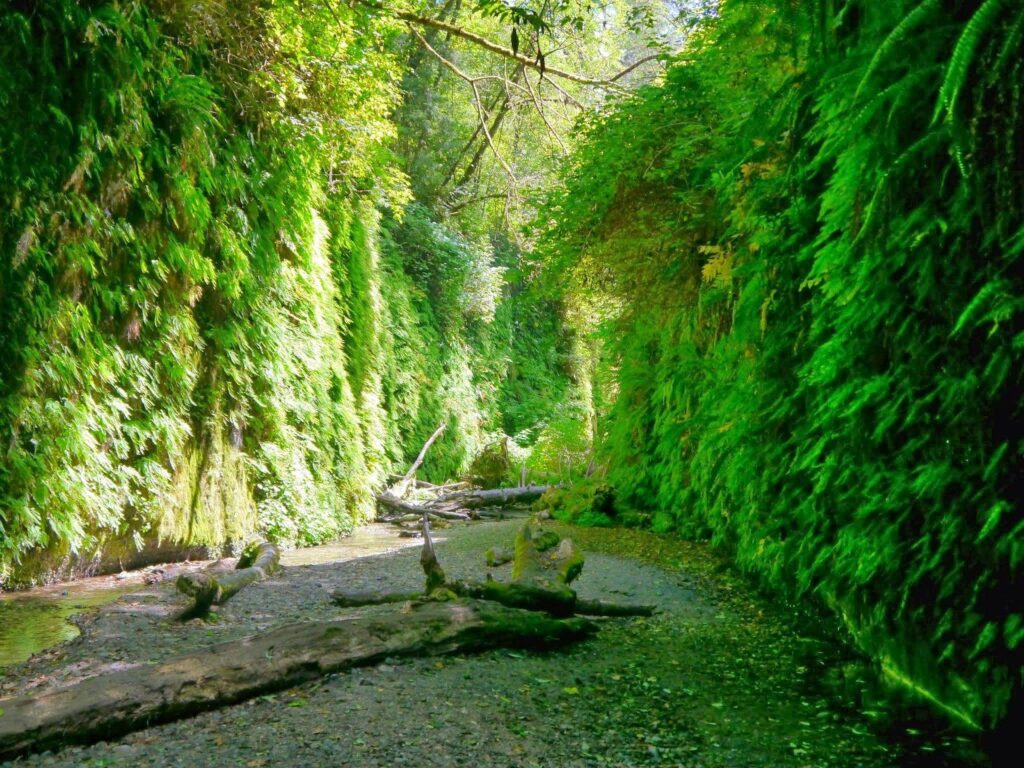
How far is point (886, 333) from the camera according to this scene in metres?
2.76

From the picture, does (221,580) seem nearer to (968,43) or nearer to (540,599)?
(540,599)

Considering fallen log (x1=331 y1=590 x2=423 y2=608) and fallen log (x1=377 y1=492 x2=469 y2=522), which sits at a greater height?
fallen log (x1=331 y1=590 x2=423 y2=608)

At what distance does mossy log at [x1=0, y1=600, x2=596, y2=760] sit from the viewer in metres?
2.53

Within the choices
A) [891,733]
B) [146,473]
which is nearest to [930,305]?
[891,733]

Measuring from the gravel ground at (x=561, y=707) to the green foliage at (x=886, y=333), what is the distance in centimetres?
39

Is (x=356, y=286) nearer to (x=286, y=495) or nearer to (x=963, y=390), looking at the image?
(x=286, y=495)

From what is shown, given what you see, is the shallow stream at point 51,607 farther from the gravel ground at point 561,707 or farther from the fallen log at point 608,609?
the fallen log at point 608,609

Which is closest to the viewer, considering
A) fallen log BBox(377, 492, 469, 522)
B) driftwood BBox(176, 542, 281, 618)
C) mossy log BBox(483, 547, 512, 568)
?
driftwood BBox(176, 542, 281, 618)

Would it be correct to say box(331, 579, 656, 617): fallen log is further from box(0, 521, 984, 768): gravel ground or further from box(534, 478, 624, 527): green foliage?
box(534, 478, 624, 527): green foliage

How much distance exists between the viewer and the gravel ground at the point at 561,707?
2.41 m

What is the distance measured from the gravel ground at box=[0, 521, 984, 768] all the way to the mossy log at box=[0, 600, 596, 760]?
0.21 ft

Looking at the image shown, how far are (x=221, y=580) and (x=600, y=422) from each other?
6109 mm

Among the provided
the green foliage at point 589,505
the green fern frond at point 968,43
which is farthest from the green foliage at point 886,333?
the green foliage at point 589,505

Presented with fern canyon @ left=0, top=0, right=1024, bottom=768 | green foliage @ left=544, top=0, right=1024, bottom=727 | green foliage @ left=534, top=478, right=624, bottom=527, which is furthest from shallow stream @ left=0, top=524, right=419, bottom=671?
green foliage @ left=544, top=0, right=1024, bottom=727
